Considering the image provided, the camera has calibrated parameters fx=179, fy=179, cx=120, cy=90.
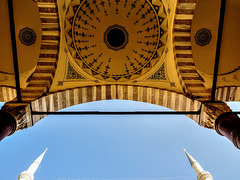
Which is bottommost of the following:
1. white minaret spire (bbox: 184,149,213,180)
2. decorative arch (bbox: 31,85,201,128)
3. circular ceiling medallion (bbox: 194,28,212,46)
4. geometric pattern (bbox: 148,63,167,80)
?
white minaret spire (bbox: 184,149,213,180)

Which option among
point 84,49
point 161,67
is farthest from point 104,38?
point 161,67

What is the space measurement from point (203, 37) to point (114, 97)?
3.40m

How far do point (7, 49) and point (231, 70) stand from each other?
23.3 feet

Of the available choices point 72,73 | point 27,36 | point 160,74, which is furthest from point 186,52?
point 27,36

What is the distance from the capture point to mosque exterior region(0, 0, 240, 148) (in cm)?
509

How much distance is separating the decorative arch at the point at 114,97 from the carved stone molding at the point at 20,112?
0.40 meters

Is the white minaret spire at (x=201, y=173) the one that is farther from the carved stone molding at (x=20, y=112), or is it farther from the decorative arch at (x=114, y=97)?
the carved stone molding at (x=20, y=112)

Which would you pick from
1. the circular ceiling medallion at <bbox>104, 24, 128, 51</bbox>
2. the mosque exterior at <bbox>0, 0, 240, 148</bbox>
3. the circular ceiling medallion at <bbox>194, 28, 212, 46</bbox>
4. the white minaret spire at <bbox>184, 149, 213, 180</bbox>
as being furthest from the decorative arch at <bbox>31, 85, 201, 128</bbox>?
the white minaret spire at <bbox>184, 149, 213, 180</bbox>

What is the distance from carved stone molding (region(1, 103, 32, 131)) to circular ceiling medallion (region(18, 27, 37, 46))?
2.44 metres

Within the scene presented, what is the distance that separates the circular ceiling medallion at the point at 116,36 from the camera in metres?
5.31

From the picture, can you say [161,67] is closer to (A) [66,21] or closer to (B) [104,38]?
(B) [104,38]

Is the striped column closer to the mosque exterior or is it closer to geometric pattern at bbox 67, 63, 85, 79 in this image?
the mosque exterior

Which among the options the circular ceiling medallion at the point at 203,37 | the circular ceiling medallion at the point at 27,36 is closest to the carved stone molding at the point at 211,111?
the circular ceiling medallion at the point at 203,37

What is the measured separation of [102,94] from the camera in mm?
5848
